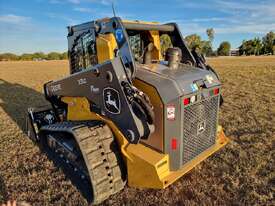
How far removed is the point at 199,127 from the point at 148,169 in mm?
1047

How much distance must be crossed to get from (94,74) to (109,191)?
152cm

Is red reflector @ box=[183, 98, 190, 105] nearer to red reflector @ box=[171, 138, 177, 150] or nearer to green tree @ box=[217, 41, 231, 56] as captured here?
red reflector @ box=[171, 138, 177, 150]

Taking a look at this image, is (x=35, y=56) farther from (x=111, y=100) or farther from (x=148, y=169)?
(x=148, y=169)

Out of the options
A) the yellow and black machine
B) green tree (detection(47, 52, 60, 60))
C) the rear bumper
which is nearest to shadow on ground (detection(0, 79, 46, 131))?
the yellow and black machine

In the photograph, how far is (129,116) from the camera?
2.99m

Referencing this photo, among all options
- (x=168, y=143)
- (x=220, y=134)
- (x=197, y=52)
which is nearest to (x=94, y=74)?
(x=168, y=143)

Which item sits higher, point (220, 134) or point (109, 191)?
point (220, 134)

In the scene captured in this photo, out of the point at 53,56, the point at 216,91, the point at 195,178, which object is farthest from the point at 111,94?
the point at 53,56

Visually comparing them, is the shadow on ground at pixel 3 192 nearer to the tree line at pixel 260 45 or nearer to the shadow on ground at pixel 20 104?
the shadow on ground at pixel 20 104

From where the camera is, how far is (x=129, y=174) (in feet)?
11.0

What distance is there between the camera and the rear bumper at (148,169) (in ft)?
10.1

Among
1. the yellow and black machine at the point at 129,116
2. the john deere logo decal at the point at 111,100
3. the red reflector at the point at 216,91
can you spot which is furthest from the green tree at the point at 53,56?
the john deere logo decal at the point at 111,100

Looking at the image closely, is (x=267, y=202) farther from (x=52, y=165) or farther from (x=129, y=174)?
(x=52, y=165)

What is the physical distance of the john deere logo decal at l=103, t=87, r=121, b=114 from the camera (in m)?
3.08
